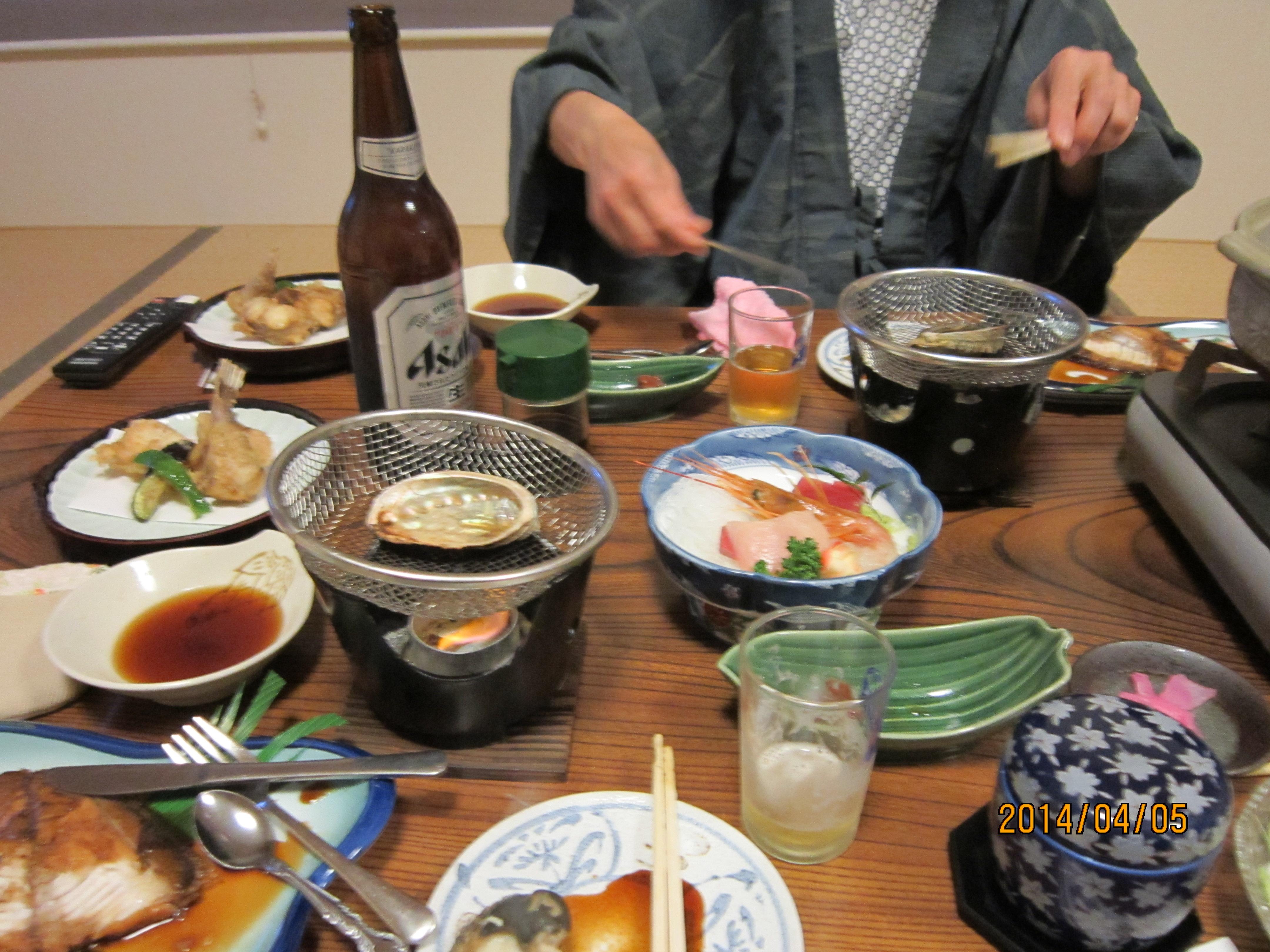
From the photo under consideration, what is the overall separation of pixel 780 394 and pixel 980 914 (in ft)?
2.43

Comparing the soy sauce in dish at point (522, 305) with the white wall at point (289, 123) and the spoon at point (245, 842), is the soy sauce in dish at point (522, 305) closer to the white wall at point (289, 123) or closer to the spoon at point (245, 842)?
the spoon at point (245, 842)

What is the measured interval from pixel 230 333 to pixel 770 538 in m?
1.02

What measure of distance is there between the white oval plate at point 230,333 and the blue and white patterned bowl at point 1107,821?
3.53 ft

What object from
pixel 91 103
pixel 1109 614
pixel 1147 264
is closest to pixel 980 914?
pixel 1109 614

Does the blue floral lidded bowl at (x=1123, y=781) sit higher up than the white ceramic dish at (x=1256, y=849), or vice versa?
the blue floral lidded bowl at (x=1123, y=781)

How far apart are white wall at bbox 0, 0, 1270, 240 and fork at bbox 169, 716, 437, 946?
11.4 ft

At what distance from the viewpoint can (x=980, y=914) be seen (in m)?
0.58

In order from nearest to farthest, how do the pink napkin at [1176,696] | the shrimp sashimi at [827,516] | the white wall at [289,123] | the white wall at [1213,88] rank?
the pink napkin at [1176,696]
the shrimp sashimi at [827,516]
the white wall at [1213,88]
the white wall at [289,123]

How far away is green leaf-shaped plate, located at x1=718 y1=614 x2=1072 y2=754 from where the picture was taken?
685mm

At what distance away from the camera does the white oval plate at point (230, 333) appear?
51.9 inches

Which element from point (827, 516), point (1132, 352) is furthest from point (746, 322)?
point (1132, 352)

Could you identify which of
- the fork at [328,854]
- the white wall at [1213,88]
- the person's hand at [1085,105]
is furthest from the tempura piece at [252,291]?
the white wall at [1213,88]

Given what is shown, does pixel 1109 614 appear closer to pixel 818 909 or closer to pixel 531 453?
pixel 818 909
